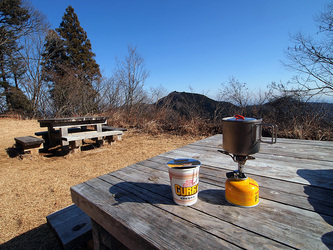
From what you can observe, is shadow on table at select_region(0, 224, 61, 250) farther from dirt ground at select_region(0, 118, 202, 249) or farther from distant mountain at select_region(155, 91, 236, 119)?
distant mountain at select_region(155, 91, 236, 119)

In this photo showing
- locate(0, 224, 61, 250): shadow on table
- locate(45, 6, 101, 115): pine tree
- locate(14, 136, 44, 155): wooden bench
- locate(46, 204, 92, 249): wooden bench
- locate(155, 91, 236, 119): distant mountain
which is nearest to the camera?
locate(46, 204, 92, 249): wooden bench

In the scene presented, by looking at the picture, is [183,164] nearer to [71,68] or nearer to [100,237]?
[100,237]

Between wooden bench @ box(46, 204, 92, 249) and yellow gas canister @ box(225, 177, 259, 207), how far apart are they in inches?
44.4

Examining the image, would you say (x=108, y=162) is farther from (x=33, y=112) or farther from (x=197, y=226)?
(x=33, y=112)

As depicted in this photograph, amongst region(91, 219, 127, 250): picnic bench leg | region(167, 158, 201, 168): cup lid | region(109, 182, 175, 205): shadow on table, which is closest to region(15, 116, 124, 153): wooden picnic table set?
region(91, 219, 127, 250): picnic bench leg

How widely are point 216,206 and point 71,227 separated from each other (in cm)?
120

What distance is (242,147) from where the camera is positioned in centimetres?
69

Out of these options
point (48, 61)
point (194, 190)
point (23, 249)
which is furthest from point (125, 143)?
point (48, 61)

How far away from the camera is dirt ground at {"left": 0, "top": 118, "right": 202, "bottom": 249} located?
5.00 feet

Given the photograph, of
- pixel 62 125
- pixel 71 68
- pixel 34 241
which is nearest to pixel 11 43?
pixel 71 68

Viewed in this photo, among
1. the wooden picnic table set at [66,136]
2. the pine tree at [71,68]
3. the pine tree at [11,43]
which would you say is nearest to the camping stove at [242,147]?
the wooden picnic table set at [66,136]

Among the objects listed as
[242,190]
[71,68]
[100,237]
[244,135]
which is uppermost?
[71,68]

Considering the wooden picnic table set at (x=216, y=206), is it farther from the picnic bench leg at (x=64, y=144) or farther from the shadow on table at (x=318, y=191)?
the picnic bench leg at (x=64, y=144)

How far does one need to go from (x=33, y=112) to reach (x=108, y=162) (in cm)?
1178
